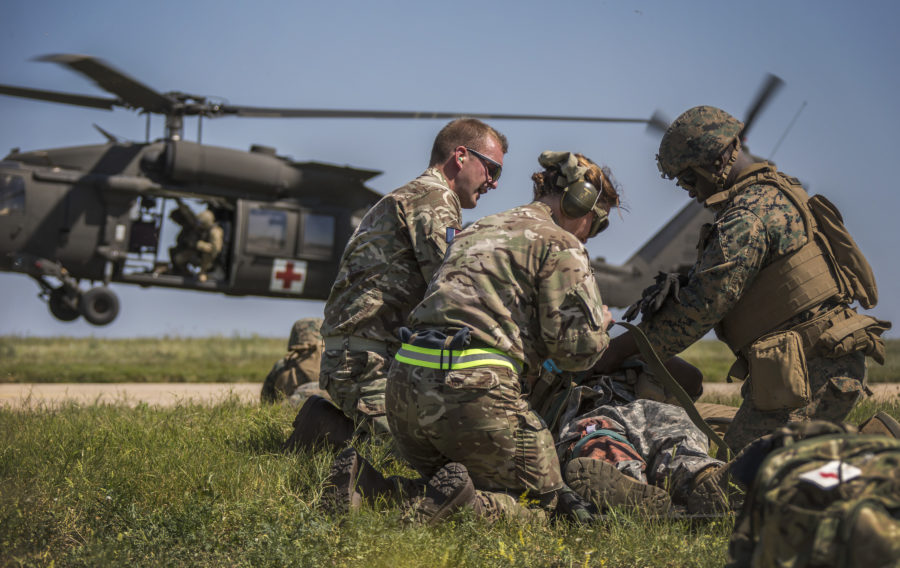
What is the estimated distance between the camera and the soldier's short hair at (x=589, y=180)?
3932 millimetres

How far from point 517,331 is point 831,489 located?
64.7 inches

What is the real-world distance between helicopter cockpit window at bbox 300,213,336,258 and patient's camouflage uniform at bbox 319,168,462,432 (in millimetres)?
11368

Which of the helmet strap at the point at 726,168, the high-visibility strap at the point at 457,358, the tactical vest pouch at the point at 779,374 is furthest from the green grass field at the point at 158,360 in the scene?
the high-visibility strap at the point at 457,358

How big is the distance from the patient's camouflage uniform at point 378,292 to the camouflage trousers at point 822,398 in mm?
1796

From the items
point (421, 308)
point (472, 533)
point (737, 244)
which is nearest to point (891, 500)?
point (472, 533)

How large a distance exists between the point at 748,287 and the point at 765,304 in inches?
4.8

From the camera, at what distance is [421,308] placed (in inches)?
144

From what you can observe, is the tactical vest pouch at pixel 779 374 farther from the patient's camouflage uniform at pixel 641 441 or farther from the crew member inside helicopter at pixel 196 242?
the crew member inside helicopter at pixel 196 242

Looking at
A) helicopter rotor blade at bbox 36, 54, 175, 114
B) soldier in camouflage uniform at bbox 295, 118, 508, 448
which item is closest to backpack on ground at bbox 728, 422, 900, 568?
soldier in camouflage uniform at bbox 295, 118, 508, 448

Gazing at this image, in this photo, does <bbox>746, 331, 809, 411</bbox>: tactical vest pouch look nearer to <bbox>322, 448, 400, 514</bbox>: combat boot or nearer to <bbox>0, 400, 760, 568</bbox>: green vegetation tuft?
<bbox>0, 400, 760, 568</bbox>: green vegetation tuft

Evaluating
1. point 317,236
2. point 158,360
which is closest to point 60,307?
point 158,360

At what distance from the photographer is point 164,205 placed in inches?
601

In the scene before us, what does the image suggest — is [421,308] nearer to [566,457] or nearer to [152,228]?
[566,457]

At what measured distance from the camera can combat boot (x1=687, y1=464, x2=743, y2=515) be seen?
363cm
